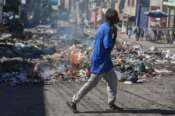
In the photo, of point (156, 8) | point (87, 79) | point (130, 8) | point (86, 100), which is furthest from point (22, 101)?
point (130, 8)

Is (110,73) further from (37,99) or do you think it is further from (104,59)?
(37,99)

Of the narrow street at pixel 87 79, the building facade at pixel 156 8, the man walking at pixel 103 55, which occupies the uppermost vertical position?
the man walking at pixel 103 55

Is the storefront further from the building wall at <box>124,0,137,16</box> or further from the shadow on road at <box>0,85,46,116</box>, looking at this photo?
the shadow on road at <box>0,85,46,116</box>

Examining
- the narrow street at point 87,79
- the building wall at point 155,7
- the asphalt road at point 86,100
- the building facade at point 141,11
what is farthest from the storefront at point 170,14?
the asphalt road at point 86,100

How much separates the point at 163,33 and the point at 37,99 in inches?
1299

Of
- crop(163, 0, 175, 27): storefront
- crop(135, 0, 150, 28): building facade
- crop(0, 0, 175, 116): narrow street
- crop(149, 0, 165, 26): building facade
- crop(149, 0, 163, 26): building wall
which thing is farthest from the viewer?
crop(135, 0, 150, 28): building facade

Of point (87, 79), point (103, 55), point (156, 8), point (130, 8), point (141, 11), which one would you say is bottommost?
point (130, 8)

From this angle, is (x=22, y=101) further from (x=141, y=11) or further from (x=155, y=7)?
(x=141, y=11)

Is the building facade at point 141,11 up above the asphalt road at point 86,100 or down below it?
below

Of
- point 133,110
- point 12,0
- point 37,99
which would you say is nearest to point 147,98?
point 133,110

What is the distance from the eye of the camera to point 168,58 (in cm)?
2242

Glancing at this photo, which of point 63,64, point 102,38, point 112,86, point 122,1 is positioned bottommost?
point 122,1

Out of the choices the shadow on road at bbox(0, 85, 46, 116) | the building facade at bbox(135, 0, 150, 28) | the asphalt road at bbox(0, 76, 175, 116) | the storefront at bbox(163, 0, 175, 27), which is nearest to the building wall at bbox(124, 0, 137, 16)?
the building facade at bbox(135, 0, 150, 28)

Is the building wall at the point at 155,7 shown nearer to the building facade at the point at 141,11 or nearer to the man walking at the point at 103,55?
the building facade at the point at 141,11
